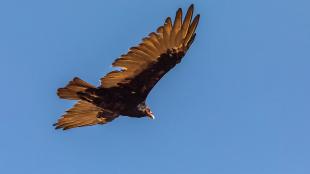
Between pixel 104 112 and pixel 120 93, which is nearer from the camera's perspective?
pixel 120 93

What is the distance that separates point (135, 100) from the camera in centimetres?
1892

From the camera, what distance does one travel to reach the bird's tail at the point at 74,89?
18078 mm

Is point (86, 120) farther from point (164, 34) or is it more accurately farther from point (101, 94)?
point (164, 34)

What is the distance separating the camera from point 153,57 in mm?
18344

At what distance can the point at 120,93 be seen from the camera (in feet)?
61.6

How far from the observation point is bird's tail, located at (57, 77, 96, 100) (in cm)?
1808

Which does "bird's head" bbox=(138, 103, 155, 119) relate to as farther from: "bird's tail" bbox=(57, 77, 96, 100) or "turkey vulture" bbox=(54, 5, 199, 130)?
"bird's tail" bbox=(57, 77, 96, 100)

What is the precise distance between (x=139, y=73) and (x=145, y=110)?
1028 millimetres

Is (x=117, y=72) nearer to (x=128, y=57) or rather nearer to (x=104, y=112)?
(x=128, y=57)

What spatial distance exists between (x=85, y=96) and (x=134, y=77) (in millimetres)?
1069

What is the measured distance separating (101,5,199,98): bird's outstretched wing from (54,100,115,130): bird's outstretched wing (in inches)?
70.4

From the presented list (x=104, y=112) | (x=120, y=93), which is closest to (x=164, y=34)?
(x=120, y=93)

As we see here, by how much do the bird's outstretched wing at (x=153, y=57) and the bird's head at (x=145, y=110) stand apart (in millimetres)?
284

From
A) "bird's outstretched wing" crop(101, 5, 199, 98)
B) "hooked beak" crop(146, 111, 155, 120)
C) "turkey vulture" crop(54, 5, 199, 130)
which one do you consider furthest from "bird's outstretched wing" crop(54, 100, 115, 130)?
"bird's outstretched wing" crop(101, 5, 199, 98)
